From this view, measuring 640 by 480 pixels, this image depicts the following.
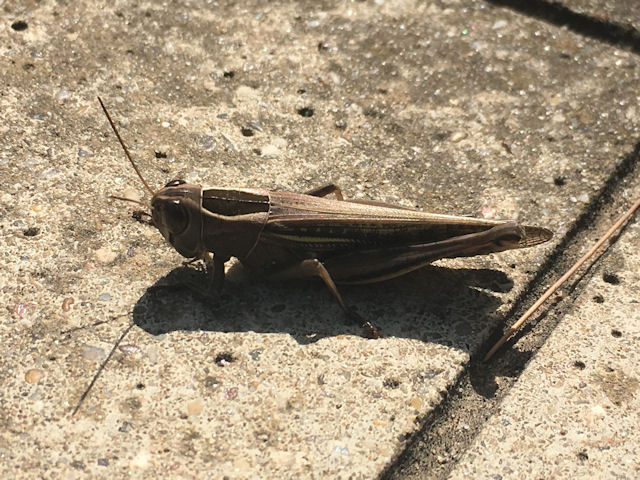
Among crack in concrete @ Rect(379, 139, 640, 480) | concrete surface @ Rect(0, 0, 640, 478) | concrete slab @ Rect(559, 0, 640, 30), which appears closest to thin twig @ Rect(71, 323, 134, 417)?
concrete surface @ Rect(0, 0, 640, 478)

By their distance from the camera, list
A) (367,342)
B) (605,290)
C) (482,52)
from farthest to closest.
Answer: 1. (482,52)
2. (605,290)
3. (367,342)

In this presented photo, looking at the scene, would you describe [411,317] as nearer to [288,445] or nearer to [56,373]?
[288,445]

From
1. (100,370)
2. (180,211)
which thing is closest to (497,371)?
Result: (180,211)

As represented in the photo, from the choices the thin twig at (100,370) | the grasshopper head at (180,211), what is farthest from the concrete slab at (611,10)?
the thin twig at (100,370)

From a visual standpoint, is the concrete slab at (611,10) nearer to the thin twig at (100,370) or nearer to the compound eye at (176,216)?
the compound eye at (176,216)

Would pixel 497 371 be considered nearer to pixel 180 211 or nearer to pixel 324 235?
pixel 324 235

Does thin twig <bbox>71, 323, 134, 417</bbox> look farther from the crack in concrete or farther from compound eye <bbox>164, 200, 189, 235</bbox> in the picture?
the crack in concrete

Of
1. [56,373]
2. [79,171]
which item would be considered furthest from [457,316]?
[79,171]
